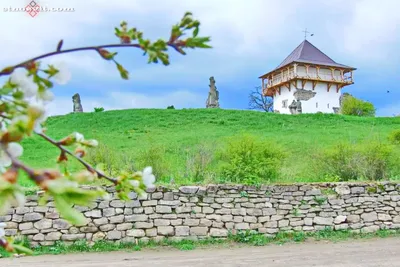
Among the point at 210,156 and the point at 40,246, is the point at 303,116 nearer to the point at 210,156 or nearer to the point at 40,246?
the point at 210,156

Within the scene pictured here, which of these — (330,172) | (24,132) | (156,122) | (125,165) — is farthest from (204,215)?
(156,122)

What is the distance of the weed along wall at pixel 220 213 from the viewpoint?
30.1 feet

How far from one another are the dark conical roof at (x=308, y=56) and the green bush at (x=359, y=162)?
26950 millimetres

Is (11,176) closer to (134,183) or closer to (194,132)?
(134,183)

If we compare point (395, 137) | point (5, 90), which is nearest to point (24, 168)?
point (5, 90)

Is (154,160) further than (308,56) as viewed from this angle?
No

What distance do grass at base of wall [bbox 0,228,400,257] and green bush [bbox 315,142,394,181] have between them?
63.9 inches

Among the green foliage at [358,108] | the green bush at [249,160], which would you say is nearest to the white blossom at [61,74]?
the green bush at [249,160]

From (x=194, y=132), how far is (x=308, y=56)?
21.9m

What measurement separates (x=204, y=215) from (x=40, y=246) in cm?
317

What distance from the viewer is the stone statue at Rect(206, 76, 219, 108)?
3275 centimetres

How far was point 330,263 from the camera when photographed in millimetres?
7539

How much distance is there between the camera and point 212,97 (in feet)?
109

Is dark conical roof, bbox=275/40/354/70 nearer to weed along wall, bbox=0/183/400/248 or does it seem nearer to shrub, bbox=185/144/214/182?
shrub, bbox=185/144/214/182
